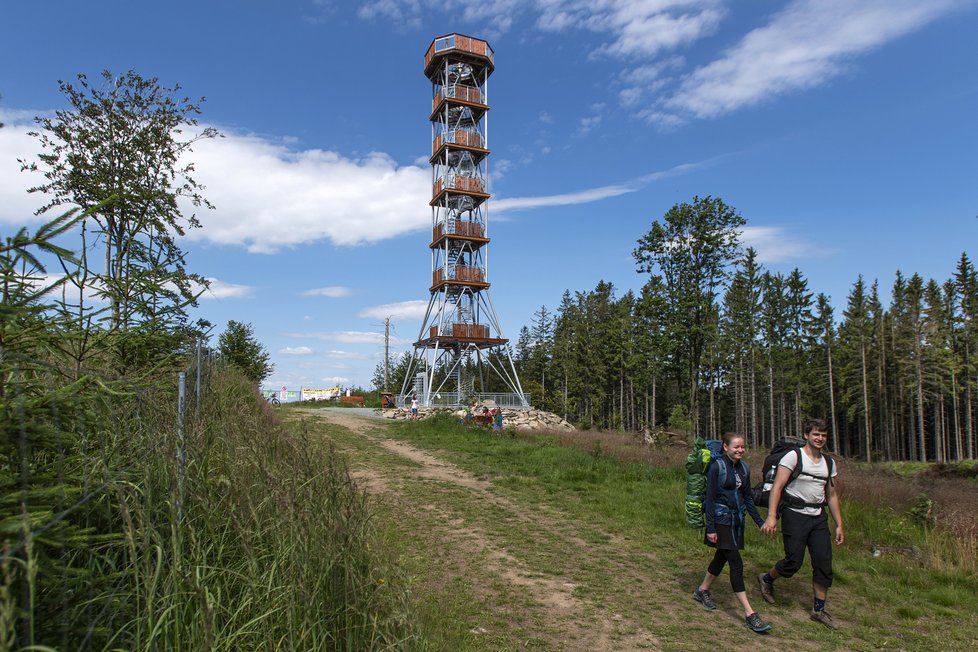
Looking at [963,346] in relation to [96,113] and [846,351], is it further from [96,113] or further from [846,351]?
[96,113]

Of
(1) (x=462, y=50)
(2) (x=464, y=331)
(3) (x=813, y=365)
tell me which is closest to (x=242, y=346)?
(2) (x=464, y=331)

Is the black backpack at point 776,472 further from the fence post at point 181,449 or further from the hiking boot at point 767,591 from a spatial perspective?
the fence post at point 181,449

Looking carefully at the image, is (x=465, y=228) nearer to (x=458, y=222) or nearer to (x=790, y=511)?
(x=458, y=222)

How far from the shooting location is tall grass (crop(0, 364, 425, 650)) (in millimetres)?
1987

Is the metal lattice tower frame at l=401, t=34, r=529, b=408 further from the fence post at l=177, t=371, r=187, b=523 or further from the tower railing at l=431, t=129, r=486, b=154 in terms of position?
the fence post at l=177, t=371, r=187, b=523

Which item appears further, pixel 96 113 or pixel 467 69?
pixel 467 69

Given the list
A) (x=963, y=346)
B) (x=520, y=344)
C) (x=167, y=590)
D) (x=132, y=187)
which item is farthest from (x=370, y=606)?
(x=520, y=344)

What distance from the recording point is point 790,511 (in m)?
5.30

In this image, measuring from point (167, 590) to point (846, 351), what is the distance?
69.1m

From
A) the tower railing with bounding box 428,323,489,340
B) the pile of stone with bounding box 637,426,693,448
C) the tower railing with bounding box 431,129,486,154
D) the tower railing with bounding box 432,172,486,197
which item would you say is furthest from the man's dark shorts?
the tower railing with bounding box 431,129,486,154

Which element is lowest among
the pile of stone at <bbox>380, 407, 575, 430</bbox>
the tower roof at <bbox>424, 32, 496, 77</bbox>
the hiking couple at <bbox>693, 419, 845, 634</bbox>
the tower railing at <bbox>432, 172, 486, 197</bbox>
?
the pile of stone at <bbox>380, 407, 575, 430</bbox>

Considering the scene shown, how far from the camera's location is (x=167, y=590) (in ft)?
7.84

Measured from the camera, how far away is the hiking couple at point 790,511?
5.16 meters

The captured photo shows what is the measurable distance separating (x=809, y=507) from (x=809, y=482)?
22 centimetres
